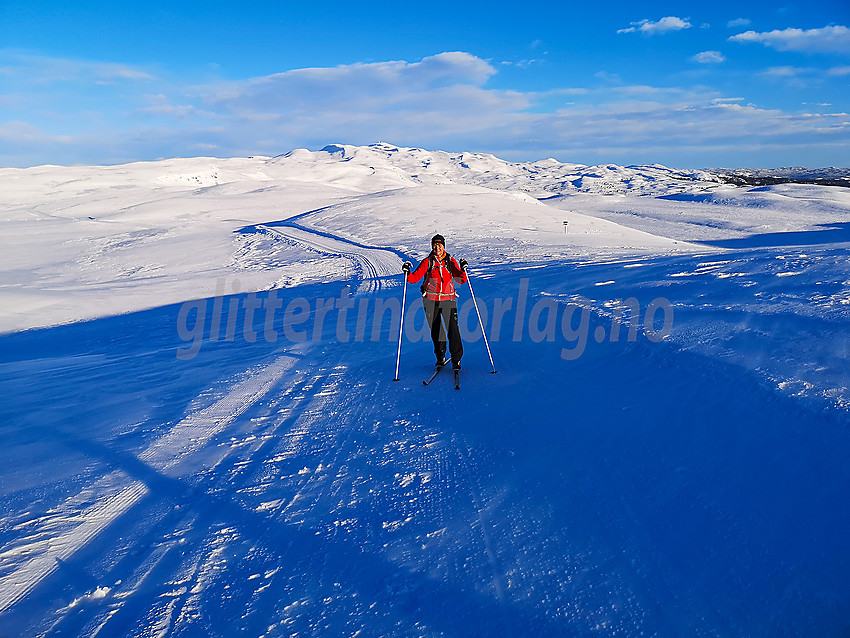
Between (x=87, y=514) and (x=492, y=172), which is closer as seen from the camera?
(x=87, y=514)

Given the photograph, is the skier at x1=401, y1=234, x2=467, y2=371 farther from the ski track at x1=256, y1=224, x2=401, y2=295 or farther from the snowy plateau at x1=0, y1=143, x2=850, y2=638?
the ski track at x1=256, y1=224, x2=401, y2=295

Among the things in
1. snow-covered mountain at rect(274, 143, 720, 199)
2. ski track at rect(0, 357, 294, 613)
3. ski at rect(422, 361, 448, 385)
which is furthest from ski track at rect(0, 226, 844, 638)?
snow-covered mountain at rect(274, 143, 720, 199)

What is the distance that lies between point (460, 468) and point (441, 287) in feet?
9.14

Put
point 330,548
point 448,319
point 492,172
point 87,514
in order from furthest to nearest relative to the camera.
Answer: point 492,172
point 448,319
point 87,514
point 330,548

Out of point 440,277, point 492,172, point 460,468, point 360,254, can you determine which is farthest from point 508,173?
point 460,468

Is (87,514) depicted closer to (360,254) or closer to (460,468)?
(460,468)

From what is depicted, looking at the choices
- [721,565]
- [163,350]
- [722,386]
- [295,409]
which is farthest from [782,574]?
[163,350]

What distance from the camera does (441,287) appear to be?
6445 mm

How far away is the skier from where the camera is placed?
6355 mm

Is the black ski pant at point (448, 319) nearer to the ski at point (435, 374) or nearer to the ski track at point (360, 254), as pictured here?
the ski at point (435, 374)

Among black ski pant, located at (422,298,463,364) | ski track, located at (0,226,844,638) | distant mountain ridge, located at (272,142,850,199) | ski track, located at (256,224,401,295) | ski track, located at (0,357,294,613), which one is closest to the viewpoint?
ski track, located at (0,226,844,638)

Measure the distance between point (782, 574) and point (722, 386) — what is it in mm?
2448

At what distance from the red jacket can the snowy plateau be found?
102 centimetres

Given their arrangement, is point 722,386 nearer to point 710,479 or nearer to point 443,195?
point 710,479
